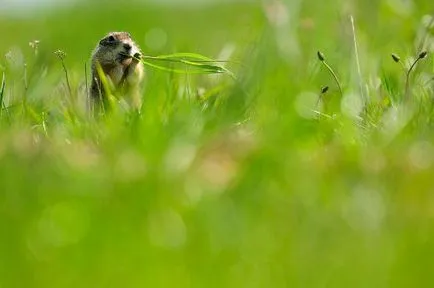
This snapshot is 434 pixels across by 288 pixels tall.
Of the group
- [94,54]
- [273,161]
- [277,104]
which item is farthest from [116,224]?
[94,54]

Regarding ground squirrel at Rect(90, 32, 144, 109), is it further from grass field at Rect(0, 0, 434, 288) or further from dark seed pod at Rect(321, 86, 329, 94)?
dark seed pod at Rect(321, 86, 329, 94)

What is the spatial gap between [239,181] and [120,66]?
194cm

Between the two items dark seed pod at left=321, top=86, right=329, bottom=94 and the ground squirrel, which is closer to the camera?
dark seed pod at left=321, top=86, right=329, bottom=94

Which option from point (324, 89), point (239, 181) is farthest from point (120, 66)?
point (239, 181)

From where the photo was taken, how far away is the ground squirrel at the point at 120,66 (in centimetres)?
430

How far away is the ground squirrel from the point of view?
430 centimetres

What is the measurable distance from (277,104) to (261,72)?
0.53 ft

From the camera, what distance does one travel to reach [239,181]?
104 inches

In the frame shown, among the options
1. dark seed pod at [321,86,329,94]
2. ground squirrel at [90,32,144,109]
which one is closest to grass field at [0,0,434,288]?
dark seed pod at [321,86,329,94]

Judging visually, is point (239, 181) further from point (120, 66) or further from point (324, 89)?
point (120, 66)

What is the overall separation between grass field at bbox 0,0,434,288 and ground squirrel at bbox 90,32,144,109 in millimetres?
333

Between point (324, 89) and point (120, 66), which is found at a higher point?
point (324, 89)

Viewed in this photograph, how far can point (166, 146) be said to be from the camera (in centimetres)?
282

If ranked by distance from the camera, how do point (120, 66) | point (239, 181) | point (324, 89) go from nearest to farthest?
point (239, 181)
point (324, 89)
point (120, 66)
